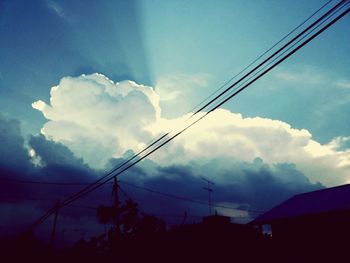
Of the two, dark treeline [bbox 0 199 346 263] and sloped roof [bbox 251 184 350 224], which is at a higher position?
sloped roof [bbox 251 184 350 224]

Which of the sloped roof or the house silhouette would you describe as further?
the sloped roof

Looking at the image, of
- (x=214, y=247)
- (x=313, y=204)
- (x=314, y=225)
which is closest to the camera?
(x=314, y=225)

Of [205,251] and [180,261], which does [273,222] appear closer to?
[205,251]

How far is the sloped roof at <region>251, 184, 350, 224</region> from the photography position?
15656mm

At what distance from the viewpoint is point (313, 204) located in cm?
1736

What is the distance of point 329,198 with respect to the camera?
17297 mm

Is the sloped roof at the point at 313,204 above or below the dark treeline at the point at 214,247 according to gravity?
→ above

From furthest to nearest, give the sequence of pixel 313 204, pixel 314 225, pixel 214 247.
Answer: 1. pixel 214 247
2. pixel 313 204
3. pixel 314 225

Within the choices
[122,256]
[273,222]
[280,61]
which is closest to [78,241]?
[122,256]

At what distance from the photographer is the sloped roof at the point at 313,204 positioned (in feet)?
51.4

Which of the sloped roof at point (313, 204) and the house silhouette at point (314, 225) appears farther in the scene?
the sloped roof at point (313, 204)

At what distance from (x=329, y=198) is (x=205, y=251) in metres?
9.78

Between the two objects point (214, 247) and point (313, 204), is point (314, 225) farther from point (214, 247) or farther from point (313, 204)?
point (214, 247)

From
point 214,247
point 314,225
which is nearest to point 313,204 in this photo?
point 314,225
